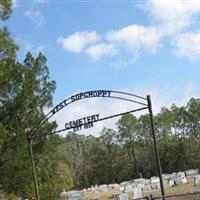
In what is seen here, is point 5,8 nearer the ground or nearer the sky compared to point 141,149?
nearer the sky

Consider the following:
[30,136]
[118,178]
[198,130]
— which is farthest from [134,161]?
[30,136]

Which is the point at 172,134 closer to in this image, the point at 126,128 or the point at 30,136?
the point at 126,128

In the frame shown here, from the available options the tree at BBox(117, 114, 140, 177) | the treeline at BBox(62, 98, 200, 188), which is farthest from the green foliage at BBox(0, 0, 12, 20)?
the tree at BBox(117, 114, 140, 177)

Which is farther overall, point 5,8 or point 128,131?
point 128,131

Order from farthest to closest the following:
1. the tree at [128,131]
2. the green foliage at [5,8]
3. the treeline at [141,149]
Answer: the tree at [128,131], the treeline at [141,149], the green foliage at [5,8]

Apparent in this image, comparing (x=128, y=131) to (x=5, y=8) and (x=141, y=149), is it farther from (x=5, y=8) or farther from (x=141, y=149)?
(x=5, y=8)

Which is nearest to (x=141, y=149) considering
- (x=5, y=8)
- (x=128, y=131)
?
(x=128, y=131)

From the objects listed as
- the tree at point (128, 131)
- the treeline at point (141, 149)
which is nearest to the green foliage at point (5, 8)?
the treeline at point (141, 149)

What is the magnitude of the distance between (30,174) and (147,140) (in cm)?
7449

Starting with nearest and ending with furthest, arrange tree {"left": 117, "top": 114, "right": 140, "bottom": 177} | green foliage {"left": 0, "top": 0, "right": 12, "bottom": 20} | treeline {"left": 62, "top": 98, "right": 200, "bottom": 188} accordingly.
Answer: green foliage {"left": 0, "top": 0, "right": 12, "bottom": 20} → treeline {"left": 62, "top": 98, "right": 200, "bottom": 188} → tree {"left": 117, "top": 114, "right": 140, "bottom": 177}

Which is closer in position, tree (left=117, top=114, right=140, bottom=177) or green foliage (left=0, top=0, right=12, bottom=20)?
green foliage (left=0, top=0, right=12, bottom=20)

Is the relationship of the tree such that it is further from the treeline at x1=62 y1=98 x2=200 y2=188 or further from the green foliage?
the green foliage

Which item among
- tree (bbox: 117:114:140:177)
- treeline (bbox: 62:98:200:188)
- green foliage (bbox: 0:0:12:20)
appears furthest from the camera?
tree (bbox: 117:114:140:177)

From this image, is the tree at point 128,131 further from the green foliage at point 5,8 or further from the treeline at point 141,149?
the green foliage at point 5,8
